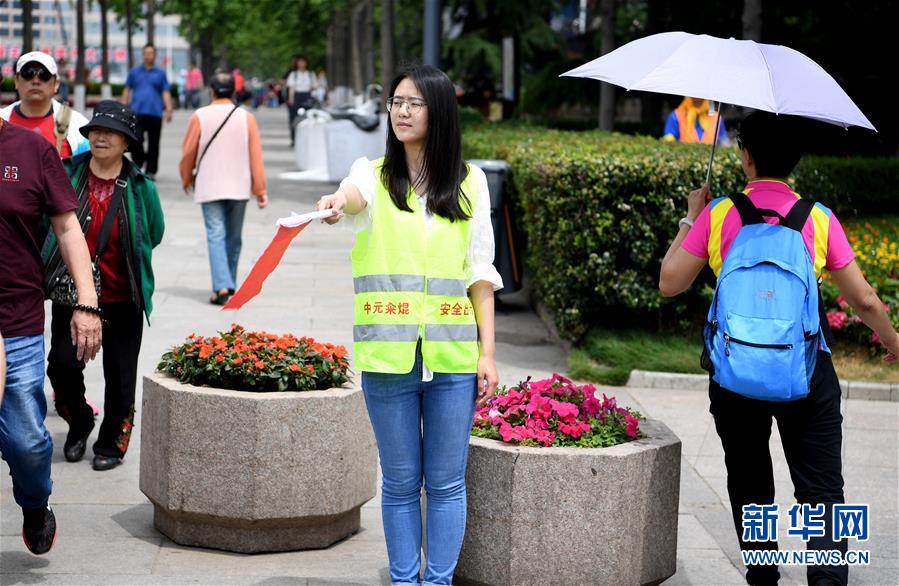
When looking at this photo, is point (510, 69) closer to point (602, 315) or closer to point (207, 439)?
point (602, 315)

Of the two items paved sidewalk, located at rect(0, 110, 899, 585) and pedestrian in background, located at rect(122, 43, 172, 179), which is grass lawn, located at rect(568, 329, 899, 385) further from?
pedestrian in background, located at rect(122, 43, 172, 179)

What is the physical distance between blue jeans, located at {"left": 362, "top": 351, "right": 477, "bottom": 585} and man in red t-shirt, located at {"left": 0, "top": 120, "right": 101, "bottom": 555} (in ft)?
4.13

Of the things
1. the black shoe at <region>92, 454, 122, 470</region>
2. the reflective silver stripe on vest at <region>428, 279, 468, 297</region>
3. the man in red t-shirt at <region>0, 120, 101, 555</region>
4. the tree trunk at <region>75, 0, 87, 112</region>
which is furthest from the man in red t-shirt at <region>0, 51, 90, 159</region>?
the tree trunk at <region>75, 0, 87, 112</region>

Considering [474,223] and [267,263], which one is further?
[474,223]

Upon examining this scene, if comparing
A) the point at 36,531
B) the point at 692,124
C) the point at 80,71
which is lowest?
the point at 36,531

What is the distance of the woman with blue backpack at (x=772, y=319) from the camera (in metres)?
4.33

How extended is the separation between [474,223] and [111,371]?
9.15 ft

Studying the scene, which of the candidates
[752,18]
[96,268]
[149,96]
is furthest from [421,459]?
[149,96]

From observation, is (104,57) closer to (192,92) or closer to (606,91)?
(192,92)

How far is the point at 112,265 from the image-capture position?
6379mm

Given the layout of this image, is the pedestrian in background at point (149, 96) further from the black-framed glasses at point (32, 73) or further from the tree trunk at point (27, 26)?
the black-framed glasses at point (32, 73)

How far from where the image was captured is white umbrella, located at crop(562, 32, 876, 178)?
4.46 metres

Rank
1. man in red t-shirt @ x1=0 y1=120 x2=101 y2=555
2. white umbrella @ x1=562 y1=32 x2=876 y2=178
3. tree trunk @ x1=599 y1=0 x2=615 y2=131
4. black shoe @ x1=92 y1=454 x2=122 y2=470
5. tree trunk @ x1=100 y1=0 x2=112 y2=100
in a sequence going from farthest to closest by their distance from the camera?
tree trunk @ x1=100 y1=0 x2=112 y2=100 → tree trunk @ x1=599 y1=0 x2=615 y2=131 → black shoe @ x1=92 y1=454 x2=122 y2=470 → man in red t-shirt @ x1=0 y1=120 x2=101 y2=555 → white umbrella @ x1=562 y1=32 x2=876 y2=178

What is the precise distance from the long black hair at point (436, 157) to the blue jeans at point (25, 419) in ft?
4.93
